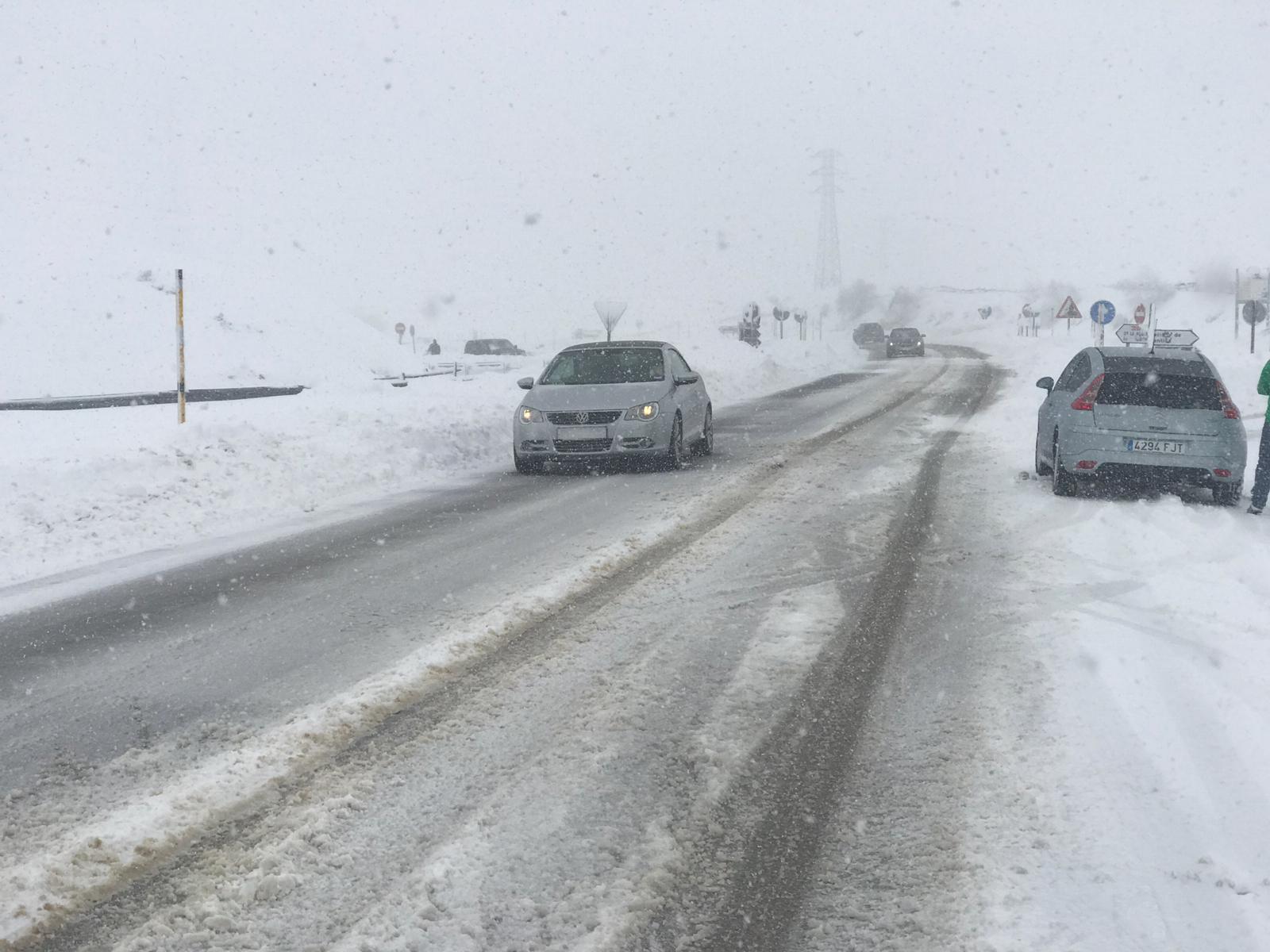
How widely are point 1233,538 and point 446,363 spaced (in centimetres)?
3459

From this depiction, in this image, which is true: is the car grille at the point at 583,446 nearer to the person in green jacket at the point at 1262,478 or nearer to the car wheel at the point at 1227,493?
the car wheel at the point at 1227,493

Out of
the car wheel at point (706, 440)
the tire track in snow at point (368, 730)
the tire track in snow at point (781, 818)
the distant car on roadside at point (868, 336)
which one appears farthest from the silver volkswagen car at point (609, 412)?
the distant car on roadside at point (868, 336)

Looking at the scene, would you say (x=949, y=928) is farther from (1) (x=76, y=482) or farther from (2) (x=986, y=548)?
(1) (x=76, y=482)

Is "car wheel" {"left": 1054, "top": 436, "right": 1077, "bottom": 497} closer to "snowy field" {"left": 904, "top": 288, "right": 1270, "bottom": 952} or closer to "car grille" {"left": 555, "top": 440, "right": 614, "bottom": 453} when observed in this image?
"snowy field" {"left": 904, "top": 288, "right": 1270, "bottom": 952}

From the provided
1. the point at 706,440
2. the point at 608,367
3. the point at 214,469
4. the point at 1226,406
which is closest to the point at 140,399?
the point at 608,367

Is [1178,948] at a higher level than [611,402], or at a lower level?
lower

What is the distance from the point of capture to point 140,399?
26188 mm

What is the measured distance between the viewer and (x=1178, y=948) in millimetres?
2785

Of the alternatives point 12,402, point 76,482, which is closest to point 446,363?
point 12,402

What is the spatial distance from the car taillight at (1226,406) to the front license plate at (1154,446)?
540 mm

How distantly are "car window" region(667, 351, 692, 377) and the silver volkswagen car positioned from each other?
0.38 feet

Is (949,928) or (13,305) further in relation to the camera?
(13,305)

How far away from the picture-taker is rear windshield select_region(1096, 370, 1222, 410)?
10375mm

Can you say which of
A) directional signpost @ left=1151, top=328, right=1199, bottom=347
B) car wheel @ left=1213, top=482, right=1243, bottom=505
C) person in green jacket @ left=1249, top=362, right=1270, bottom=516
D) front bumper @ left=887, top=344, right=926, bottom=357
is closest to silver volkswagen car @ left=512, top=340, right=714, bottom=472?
car wheel @ left=1213, top=482, right=1243, bottom=505
